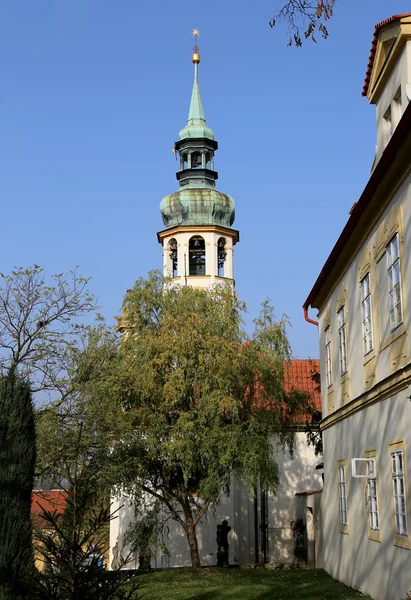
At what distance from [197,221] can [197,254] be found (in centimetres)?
175

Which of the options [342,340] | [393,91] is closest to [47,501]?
[342,340]

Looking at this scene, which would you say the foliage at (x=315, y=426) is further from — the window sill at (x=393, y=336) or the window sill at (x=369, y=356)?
the window sill at (x=393, y=336)

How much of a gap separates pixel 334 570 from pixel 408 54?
1182 cm

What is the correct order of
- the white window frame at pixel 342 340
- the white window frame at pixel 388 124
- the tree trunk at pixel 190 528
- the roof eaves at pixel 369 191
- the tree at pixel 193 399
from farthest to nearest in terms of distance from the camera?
the tree trunk at pixel 190 528 < the tree at pixel 193 399 < the white window frame at pixel 342 340 < the white window frame at pixel 388 124 < the roof eaves at pixel 369 191

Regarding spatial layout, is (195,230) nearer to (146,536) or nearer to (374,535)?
(146,536)

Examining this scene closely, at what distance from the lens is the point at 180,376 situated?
2325cm

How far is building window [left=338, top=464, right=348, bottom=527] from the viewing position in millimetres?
17322

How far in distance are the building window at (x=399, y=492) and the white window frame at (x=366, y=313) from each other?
2.45m

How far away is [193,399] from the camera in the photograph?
78.8 ft

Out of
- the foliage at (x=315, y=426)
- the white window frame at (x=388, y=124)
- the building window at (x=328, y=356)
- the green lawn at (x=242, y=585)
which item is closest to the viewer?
the white window frame at (x=388, y=124)

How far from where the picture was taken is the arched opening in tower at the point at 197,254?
41500mm

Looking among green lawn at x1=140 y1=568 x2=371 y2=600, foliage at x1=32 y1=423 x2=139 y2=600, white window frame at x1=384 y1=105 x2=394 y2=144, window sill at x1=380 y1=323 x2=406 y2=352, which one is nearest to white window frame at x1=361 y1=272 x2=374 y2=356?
window sill at x1=380 y1=323 x2=406 y2=352

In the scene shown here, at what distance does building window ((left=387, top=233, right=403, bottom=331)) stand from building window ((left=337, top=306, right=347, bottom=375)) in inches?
170

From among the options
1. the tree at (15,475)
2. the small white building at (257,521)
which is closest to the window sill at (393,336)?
the tree at (15,475)
